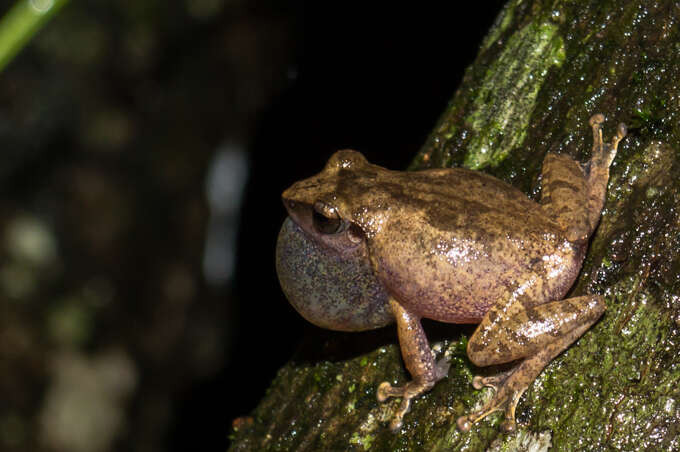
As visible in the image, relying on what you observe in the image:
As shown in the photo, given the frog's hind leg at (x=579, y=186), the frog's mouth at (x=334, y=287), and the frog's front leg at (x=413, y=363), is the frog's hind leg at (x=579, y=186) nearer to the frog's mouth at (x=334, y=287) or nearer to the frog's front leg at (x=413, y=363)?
the frog's front leg at (x=413, y=363)

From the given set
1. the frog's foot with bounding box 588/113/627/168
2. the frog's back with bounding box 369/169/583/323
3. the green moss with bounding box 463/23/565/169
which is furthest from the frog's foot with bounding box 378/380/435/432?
the frog's foot with bounding box 588/113/627/168

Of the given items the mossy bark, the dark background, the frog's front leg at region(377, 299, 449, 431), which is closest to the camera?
the mossy bark

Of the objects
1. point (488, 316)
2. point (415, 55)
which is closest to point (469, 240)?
point (488, 316)

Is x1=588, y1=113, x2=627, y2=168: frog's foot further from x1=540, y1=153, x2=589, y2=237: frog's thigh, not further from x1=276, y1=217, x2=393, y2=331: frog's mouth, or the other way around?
x1=276, y1=217, x2=393, y2=331: frog's mouth

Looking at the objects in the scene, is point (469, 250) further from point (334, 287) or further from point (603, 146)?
point (603, 146)

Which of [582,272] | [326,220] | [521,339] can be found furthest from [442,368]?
[326,220]

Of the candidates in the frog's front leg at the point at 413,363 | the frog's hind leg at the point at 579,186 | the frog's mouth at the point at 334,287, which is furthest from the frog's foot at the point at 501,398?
the frog's hind leg at the point at 579,186
